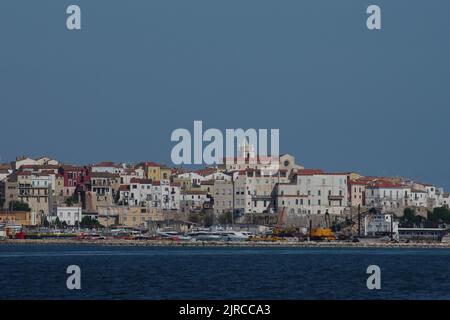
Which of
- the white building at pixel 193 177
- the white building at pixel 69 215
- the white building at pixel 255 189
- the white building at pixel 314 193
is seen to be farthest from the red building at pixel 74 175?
the white building at pixel 314 193

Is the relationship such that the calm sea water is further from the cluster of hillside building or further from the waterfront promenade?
the cluster of hillside building

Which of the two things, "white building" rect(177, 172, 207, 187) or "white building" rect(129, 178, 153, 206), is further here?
"white building" rect(177, 172, 207, 187)

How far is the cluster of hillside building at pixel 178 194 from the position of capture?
348 ft

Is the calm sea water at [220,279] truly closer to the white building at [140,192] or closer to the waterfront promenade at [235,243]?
the waterfront promenade at [235,243]

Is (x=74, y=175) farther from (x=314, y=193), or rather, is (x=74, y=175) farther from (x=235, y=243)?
(x=235, y=243)

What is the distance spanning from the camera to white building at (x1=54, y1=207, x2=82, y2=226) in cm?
10381

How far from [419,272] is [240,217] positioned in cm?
6187

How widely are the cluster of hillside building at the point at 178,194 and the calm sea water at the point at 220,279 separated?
166 ft

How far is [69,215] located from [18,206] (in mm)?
4001

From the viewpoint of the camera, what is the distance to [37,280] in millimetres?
38469

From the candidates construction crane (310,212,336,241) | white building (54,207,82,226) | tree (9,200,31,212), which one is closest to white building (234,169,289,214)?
construction crane (310,212,336,241)

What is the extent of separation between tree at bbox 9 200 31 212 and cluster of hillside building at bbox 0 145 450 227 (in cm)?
11
